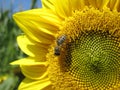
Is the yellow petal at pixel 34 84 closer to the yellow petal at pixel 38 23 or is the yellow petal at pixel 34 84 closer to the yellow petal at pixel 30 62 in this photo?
the yellow petal at pixel 30 62

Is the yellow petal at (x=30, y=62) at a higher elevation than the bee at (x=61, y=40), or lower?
lower

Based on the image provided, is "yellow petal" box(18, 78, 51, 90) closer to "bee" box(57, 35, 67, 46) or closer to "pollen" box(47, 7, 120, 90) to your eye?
"pollen" box(47, 7, 120, 90)

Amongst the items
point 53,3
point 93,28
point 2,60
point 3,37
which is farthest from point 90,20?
point 3,37

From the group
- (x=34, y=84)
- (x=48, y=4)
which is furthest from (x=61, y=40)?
(x=34, y=84)

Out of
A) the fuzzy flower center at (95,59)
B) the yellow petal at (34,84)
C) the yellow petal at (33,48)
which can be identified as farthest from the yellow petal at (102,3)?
the yellow petal at (34,84)

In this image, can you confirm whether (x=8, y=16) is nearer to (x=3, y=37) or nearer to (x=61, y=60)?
(x=3, y=37)

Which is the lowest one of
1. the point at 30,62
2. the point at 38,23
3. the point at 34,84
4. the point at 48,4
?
the point at 34,84

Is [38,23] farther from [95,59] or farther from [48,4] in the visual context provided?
[95,59]
